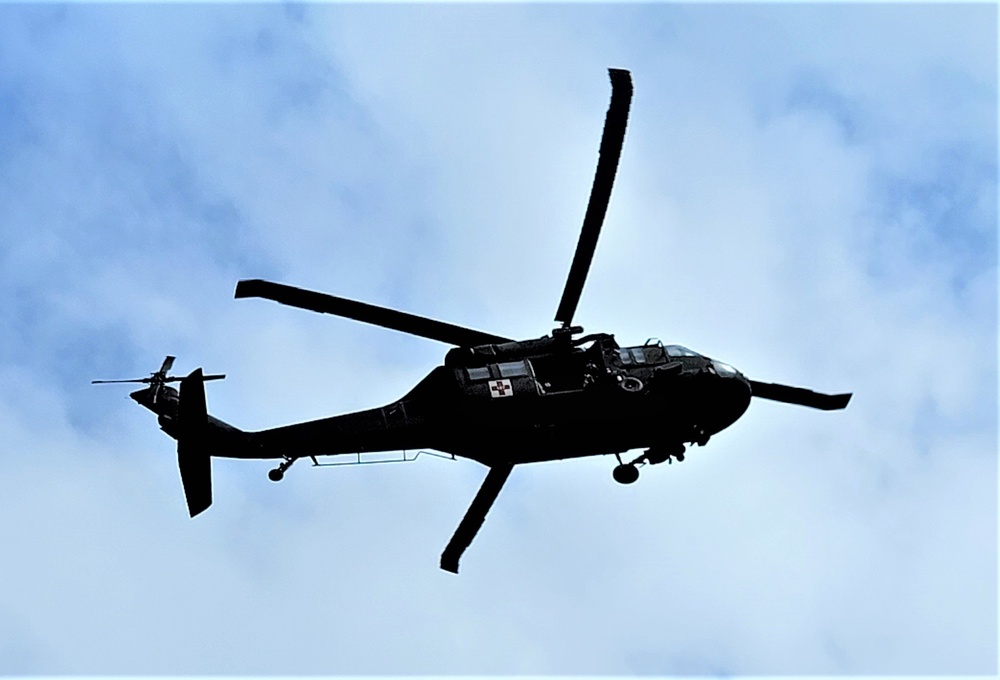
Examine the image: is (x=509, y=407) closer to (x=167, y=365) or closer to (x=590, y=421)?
(x=590, y=421)

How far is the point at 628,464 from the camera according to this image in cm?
2359

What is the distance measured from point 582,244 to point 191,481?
8790mm

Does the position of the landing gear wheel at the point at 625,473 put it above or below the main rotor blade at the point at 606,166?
below

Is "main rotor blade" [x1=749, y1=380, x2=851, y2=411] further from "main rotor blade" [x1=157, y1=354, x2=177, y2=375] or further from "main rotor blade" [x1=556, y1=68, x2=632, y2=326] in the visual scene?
"main rotor blade" [x1=157, y1=354, x2=177, y2=375]

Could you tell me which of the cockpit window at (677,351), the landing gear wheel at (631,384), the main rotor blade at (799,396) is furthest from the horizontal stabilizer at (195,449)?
the main rotor blade at (799,396)

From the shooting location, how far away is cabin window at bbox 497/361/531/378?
23172mm

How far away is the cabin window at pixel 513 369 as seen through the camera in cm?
2317

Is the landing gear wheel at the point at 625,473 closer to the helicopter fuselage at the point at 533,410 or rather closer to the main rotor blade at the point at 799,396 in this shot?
the helicopter fuselage at the point at 533,410

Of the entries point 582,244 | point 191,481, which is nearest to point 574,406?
point 582,244

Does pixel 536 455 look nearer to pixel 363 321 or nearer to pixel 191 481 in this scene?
pixel 363 321

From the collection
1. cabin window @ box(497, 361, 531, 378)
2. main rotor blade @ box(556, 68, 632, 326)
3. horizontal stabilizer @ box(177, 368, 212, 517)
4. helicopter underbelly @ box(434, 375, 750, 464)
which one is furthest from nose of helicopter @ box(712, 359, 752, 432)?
horizontal stabilizer @ box(177, 368, 212, 517)

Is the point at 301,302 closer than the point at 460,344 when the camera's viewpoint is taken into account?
Yes

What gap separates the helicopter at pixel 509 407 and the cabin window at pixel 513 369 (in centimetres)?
2

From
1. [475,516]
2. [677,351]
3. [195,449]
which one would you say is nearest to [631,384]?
[677,351]
